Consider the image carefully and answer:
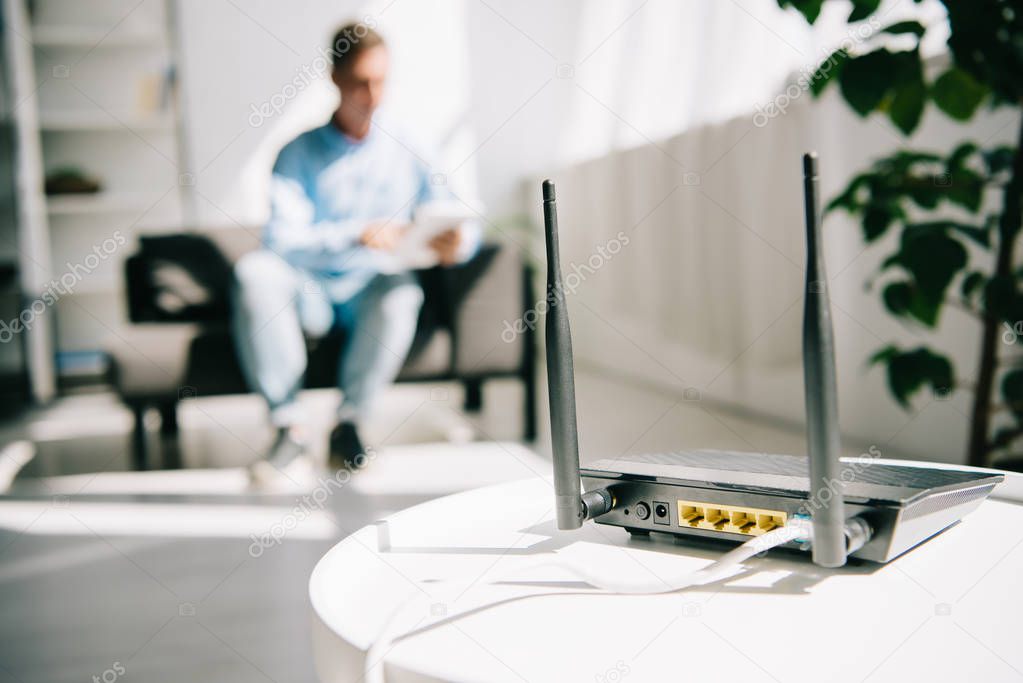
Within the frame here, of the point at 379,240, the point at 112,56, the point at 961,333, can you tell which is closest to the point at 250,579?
the point at 379,240

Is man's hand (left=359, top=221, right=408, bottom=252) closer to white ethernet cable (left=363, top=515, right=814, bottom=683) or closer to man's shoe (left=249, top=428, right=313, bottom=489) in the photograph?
man's shoe (left=249, top=428, right=313, bottom=489)

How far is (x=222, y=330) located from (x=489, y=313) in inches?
30.7

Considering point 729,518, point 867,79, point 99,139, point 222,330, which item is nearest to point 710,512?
point 729,518

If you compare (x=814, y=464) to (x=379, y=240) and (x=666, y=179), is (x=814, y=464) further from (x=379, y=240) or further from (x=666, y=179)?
(x=666, y=179)

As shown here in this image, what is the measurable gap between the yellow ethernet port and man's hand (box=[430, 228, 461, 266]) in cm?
192

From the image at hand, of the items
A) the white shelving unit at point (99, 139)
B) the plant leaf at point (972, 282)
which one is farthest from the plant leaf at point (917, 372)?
the white shelving unit at point (99, 139)

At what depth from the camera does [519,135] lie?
4969mm

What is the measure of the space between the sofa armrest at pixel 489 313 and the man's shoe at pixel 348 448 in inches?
15.3

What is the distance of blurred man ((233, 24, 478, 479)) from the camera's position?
238cm

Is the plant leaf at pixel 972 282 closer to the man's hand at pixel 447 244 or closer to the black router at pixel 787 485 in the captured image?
the black router at pixel 787 485

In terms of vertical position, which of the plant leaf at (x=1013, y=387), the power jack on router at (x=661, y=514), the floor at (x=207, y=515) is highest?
the power jack on router at (x=661, y=514)

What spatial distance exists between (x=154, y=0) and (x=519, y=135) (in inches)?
78.1

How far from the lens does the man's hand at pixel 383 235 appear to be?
7.66ft

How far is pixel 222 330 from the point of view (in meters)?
2.53
